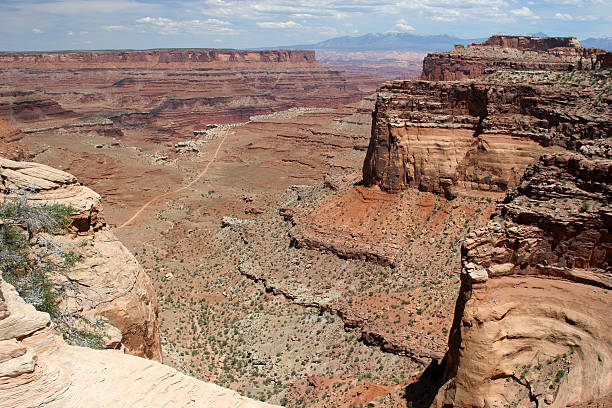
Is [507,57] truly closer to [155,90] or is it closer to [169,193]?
[169,193]

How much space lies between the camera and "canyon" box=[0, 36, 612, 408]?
527 inches

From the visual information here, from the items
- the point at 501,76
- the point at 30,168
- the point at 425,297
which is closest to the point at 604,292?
the point at 425,297

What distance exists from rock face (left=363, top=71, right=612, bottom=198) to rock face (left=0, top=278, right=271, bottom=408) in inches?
892

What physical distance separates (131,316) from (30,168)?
6038 mm

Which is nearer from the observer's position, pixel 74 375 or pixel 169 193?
pixel 74 375

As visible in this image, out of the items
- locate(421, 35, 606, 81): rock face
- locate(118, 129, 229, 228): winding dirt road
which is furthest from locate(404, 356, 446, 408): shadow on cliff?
locate(421, 35, 606, 81): rock face

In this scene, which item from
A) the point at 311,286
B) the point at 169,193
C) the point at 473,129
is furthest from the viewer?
the point at 169,193

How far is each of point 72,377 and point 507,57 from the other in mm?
72496

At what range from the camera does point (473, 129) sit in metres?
30.0

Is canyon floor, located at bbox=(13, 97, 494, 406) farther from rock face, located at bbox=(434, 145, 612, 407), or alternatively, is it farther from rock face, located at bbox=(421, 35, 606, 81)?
rock face, located at bbox=(421, 35, 606, 81)

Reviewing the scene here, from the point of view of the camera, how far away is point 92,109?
434ft

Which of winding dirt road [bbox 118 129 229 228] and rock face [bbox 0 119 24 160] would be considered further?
rock face [bbox 0 119 24 160]

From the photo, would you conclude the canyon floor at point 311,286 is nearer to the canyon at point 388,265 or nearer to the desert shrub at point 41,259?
the canyon at point 388,265

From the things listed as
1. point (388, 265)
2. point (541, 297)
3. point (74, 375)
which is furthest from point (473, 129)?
point (74, 375)
